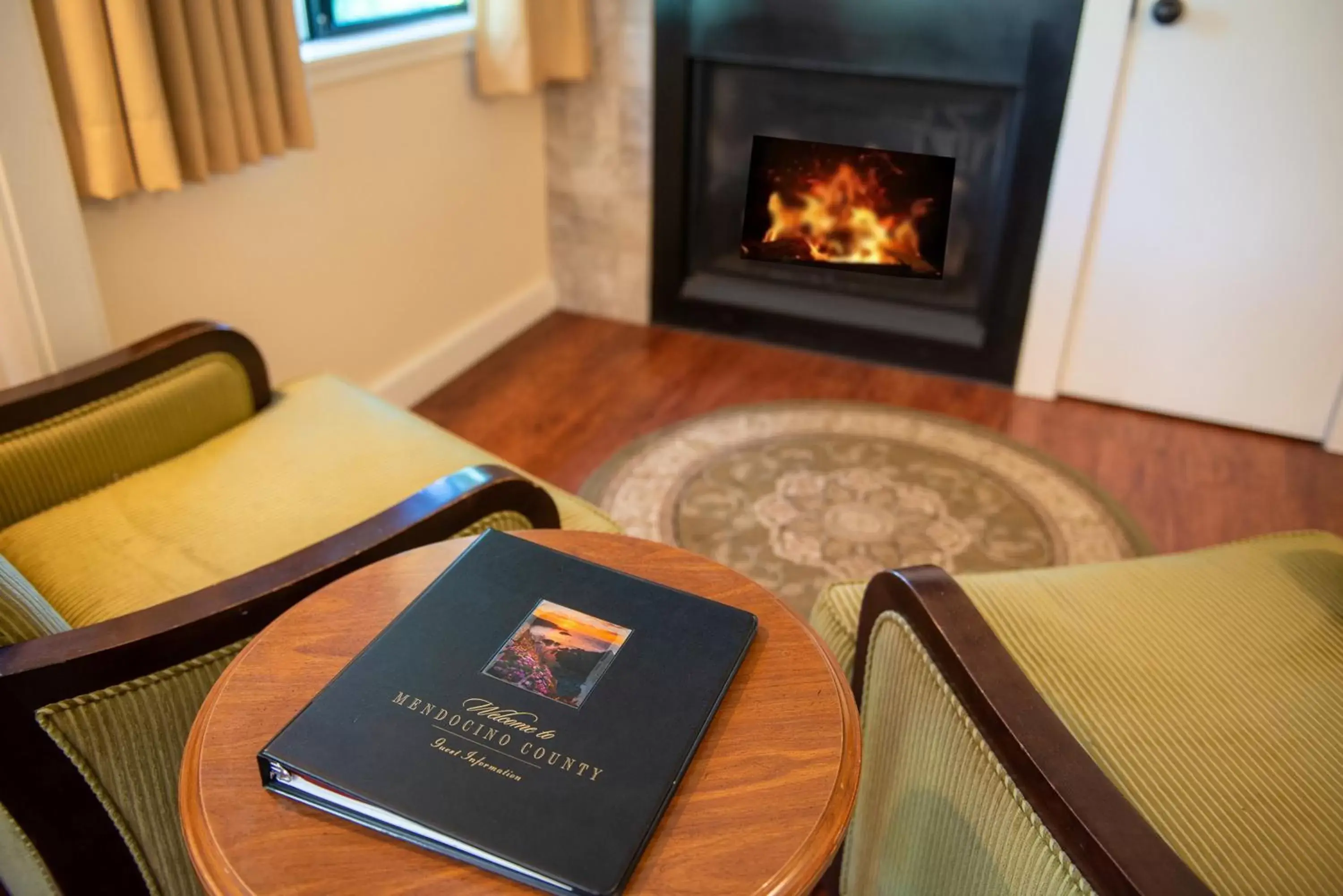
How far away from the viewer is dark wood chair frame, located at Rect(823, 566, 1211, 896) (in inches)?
29.9

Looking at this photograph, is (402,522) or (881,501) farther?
(881,501)

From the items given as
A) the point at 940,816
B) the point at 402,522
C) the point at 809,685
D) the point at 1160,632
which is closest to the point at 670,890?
the point at 809,685

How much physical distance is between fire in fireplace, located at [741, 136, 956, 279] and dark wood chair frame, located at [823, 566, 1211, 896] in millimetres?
346

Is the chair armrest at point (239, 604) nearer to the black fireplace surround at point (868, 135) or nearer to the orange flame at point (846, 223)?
the orange flame at point (846, 223)

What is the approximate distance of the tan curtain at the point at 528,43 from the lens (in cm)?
242

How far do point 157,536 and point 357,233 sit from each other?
115 centimetres

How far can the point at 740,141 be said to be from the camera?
107 inches

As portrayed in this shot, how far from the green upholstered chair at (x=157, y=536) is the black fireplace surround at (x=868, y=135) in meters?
1.20

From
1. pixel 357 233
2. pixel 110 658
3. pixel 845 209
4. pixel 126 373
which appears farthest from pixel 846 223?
pixel 357 233

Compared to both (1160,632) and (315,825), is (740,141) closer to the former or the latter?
(1160,632)

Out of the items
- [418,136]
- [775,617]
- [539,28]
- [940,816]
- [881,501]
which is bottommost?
[881,501]

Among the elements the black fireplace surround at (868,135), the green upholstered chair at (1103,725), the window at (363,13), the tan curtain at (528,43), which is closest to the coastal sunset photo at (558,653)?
the green upholstered chair at (1103,725)

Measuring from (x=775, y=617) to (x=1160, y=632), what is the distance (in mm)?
498

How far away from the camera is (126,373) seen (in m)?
1.42
